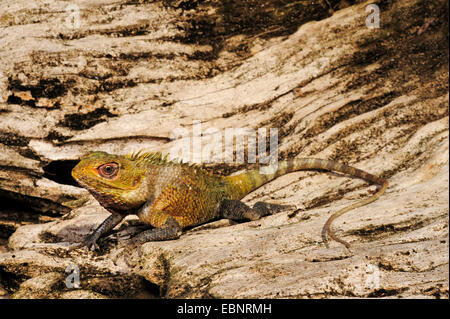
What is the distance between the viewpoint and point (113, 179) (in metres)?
5.20

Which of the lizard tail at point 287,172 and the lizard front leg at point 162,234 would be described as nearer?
the lizard front leg at point 162,234

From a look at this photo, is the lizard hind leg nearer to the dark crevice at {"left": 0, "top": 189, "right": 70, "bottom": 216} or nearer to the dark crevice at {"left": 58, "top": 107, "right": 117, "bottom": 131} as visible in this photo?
the dark crevice at {"left": 58, "top": 107, "right": 117, "bottom": 131}

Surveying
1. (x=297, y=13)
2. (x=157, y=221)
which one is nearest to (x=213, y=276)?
(x=157, y=221)

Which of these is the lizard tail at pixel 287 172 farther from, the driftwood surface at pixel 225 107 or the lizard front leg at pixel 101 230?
the lizard front leg at pixel 101 230

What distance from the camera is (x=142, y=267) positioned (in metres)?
4.79

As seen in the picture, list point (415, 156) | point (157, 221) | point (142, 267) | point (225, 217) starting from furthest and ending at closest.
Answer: point (415, 156)
point (225, 217)
point (157, 221)
point (142, 267)

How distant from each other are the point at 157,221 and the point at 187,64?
2.71 m

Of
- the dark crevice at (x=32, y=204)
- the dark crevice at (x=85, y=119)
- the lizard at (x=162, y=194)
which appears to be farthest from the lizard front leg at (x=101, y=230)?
the dark crevice at (x=85, y=119)

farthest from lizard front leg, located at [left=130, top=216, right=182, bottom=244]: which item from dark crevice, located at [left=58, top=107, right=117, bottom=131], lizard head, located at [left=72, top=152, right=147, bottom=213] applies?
dark crevice, located at [left=58, top=107, right=117, bottom=131]

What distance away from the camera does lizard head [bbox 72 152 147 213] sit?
5.07 metres

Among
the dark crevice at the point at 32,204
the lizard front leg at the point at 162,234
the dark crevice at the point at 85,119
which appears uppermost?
the dark crevice at the point at 85,119

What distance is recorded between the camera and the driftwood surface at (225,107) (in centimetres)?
519

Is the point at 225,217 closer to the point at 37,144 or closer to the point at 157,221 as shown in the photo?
the point at 157,221

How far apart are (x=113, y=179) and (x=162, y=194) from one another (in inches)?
26.2
